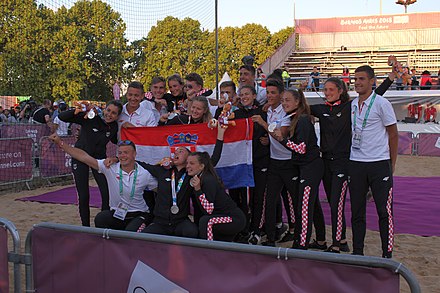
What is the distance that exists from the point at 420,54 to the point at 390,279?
114 feet

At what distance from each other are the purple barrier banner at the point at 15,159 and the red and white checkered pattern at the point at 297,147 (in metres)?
7.58

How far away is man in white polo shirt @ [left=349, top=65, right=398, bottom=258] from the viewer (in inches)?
191

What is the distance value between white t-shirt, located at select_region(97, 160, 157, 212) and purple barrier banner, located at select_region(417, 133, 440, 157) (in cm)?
1570

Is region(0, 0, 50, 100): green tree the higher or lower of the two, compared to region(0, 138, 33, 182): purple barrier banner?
higher

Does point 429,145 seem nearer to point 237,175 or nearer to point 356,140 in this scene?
point 237,175

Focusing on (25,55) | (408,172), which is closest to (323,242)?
(408,172)

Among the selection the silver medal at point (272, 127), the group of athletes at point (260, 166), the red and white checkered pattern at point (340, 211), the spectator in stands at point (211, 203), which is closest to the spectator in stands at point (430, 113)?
the group of athletes at point (260, 166)

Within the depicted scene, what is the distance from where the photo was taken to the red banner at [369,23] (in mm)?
37594

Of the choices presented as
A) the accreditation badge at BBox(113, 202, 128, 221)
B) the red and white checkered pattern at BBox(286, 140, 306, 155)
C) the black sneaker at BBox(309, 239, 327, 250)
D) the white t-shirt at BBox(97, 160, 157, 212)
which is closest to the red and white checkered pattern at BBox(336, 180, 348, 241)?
the black sneaker at BBox(309, 239, 327, 250)

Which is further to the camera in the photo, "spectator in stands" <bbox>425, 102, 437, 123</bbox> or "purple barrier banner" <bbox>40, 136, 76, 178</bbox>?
"spectator in stands" <bbox>425, 102, 437, 123</bbox>

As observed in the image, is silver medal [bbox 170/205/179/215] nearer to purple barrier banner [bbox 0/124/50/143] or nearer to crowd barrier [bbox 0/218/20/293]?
crowd barrier [bbox 0/218/20/293]

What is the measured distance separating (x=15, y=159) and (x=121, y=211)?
22.3 ft

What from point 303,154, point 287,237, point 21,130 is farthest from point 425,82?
point 303,154

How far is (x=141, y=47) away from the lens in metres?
47.7
